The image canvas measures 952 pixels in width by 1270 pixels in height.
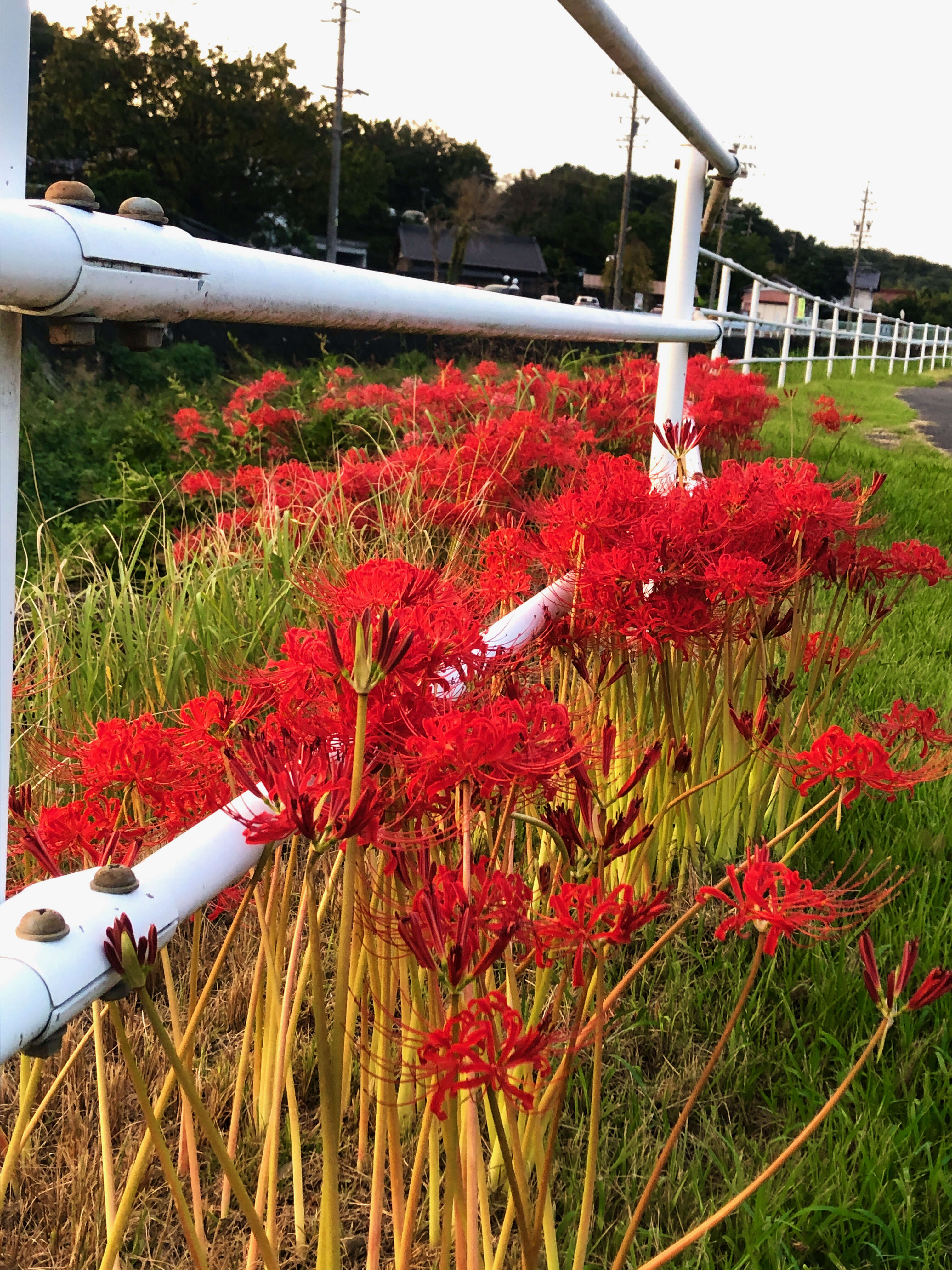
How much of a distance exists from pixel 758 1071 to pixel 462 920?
1049mm

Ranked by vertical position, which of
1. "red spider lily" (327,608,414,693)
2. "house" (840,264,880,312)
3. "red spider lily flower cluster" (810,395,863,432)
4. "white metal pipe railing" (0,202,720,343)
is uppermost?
"house" (840,264,880,312)

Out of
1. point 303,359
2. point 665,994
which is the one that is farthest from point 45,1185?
point 303,359

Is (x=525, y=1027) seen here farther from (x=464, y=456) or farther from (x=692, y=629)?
(x=464, y=456)

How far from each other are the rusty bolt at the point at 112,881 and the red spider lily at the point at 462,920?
0.63 ft

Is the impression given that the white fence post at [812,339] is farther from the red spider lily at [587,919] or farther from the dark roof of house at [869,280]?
Result: the dark roof of house at [869,280]

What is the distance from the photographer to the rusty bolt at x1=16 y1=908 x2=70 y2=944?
0.64 meters

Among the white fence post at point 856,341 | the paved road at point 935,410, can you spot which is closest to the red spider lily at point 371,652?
the paved road at point 935,410

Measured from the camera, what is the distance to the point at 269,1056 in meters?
1.14

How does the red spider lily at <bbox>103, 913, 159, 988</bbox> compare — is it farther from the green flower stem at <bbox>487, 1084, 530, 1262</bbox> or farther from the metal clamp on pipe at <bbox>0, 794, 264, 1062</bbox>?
the green flower stem at <bbox>487, 1084, 530, 1262</bbox>

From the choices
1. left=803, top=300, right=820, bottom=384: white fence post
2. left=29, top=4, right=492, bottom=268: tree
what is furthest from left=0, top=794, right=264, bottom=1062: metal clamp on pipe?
left=29, top=4, right=492, bottom=268: tree

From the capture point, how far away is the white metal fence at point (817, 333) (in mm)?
10891

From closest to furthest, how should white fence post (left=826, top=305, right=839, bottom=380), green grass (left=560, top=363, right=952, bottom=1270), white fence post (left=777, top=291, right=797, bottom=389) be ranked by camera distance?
green grass (left=560, top=363, right=952, bottom=1270) < white fence post (left=777, top=291, right=797, bottom=389) < white fence post (left=826, top=305, right=839, bottom=380)

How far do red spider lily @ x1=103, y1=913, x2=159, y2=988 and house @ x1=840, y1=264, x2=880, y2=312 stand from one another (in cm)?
9683

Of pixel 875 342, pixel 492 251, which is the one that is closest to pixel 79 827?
pixel 875 342
